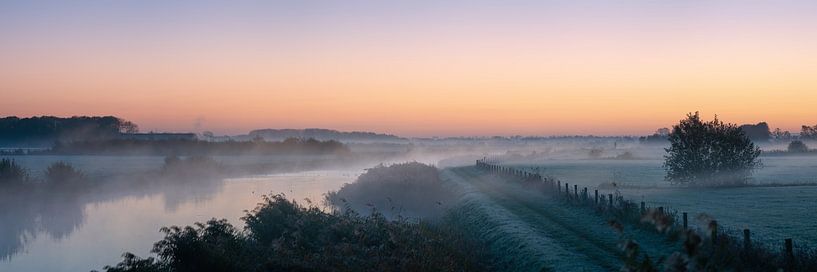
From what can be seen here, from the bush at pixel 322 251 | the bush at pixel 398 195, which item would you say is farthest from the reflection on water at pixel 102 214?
the bush at pixel 322 251

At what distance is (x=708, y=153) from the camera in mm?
49875

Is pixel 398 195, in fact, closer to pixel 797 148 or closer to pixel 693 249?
pixel 693 249

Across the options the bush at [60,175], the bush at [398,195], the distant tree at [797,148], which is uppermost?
the distant tree at [797,148]

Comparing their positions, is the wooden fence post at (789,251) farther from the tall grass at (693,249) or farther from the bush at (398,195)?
the bush at (398,195)

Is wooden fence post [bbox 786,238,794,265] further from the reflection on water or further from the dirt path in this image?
the reflection on water

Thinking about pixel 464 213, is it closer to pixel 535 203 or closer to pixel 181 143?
pixel 535 203

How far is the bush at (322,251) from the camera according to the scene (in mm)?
17422

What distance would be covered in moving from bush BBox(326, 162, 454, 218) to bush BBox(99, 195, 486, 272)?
16703 mm

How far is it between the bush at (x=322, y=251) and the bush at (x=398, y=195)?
16.7 meters

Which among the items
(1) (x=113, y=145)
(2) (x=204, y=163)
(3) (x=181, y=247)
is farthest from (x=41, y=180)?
(1) (x=113, y=145)

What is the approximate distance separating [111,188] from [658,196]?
166ft

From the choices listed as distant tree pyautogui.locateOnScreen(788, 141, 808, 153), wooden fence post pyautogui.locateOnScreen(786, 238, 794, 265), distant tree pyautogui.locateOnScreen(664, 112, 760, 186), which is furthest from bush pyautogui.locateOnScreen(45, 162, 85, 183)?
distant tree pyautogui.locateOnScreen(788, 141, 808, 153)

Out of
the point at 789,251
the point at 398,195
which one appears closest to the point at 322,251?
the point at 789,251

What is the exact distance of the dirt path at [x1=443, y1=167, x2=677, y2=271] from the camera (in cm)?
1813
